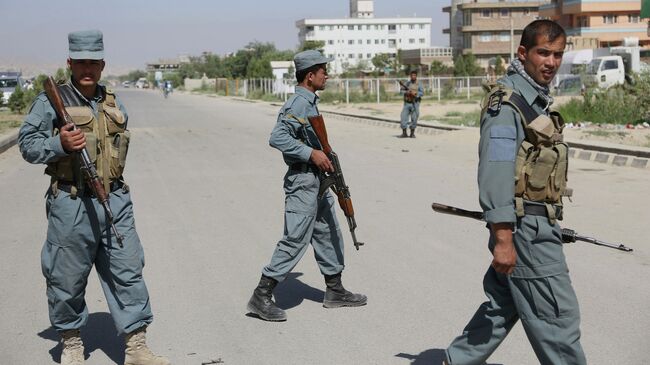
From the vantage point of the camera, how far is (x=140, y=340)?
455 cm

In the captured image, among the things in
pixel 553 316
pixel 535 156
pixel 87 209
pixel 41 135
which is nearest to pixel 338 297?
pixel 87 209

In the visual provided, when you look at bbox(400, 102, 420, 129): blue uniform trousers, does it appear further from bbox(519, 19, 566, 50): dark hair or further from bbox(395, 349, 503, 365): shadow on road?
bbox(519, 19, 566, 50): dark hair

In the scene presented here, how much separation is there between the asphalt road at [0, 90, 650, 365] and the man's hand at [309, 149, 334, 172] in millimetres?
981

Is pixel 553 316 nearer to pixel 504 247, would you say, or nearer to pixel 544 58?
pixel 504 247

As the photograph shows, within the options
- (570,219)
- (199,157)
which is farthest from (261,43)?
(570,219)

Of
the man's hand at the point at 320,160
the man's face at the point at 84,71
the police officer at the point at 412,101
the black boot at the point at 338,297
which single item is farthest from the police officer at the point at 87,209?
the police officer at the point at 412,101

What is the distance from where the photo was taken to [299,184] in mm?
5523

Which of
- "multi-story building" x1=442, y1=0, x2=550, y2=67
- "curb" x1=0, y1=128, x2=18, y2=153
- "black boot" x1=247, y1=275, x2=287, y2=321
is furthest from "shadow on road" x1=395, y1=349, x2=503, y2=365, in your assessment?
"multi-story building" x1=442, y1=0, x2=550, y2=67

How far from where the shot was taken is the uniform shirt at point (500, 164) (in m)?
3.39

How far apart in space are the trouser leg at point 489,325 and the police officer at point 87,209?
5.50 ft

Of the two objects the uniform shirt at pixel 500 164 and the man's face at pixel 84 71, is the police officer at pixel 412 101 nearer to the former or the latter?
the man's face at pixel 84 71

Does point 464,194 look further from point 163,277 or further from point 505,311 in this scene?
point 505,311

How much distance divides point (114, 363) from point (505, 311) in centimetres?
223

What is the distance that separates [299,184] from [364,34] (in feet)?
514
